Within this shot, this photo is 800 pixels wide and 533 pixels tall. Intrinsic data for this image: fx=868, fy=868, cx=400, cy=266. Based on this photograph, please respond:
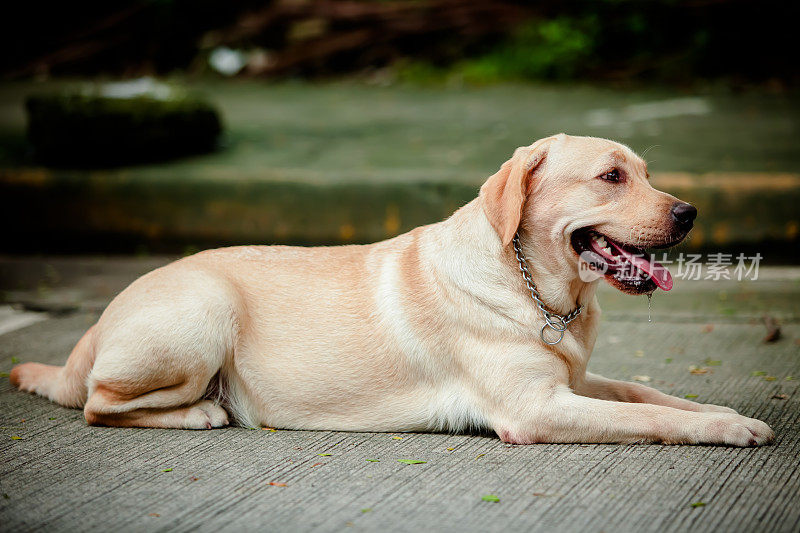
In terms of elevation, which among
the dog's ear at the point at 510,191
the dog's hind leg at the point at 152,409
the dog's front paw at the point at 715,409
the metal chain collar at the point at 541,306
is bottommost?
the dog's front paw at the point at 715,409

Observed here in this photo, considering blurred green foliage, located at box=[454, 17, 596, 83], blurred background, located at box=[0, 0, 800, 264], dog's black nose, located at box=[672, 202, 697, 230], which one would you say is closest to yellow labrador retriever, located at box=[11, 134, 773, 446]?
dog's black nose, located at box=[672, 202, 697, 230]

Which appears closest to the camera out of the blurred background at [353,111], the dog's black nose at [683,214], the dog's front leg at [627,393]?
the dog's black nose at [683,214]

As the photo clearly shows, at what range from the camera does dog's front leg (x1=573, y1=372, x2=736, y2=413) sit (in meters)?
3.90

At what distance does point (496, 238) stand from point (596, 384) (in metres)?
0.90

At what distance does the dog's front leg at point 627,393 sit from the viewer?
12.8 ft

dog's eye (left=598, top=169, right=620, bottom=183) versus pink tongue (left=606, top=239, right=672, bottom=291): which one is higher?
dog's eye (left=598, top=169, right=620, bottom=183)

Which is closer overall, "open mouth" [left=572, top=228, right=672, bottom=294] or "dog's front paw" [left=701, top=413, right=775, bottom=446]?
"dog's front paw" [left=701, top=413, right=775, bottom=446]

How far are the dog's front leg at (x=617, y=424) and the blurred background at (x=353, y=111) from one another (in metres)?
3.66

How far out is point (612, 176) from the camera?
3.74 metres

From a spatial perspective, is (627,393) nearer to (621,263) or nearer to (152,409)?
(621,263)

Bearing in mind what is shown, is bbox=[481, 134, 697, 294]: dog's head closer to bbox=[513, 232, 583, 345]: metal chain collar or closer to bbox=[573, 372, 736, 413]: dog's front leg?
bbox=[513, 232, 583, 345]: metal chain collar

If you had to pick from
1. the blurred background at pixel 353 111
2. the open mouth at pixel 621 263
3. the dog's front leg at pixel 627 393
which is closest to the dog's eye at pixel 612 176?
the open mouth at pixel 621 263

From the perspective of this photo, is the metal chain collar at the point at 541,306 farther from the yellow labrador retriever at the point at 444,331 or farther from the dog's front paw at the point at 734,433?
the dog's front paw at the point at 734,433

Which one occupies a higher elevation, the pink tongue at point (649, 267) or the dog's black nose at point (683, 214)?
the dog's black nose at point (683, 214)
